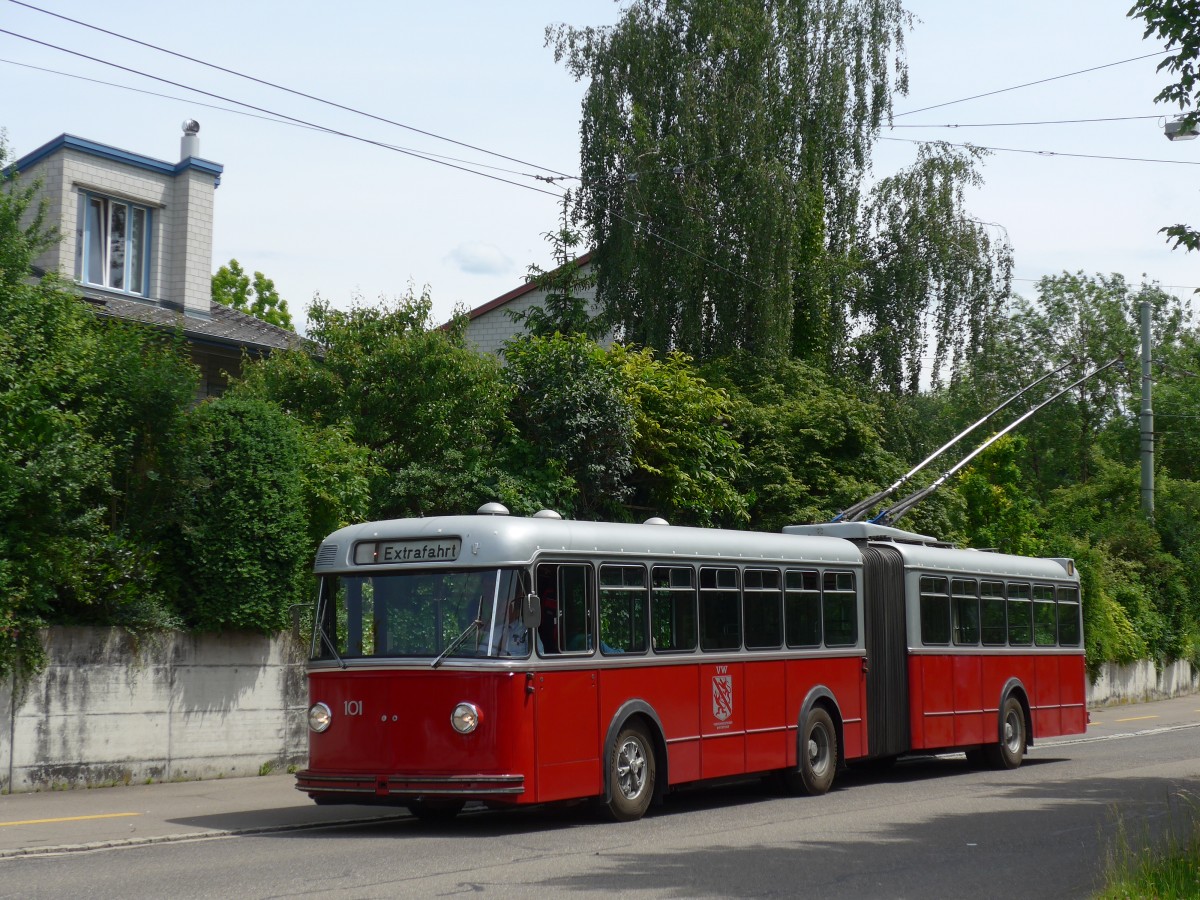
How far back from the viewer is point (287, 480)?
60.0ft

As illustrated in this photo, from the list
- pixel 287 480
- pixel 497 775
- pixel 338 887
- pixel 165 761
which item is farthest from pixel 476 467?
pixel 338 887

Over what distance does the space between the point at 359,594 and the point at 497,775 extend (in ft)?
7.25

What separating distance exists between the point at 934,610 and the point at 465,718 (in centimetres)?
898

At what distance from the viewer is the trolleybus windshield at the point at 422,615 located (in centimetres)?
1286

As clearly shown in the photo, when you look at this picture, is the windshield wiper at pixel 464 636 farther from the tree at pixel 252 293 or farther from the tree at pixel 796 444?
the tree at pixel 252 293

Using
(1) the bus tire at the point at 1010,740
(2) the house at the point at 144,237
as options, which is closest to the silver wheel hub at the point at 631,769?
(1) the bus tire at the point at 1010,740

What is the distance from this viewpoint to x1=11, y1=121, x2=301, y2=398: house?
27.2 meters

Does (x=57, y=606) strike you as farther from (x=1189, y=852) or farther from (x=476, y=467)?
(x=1189, y=852)

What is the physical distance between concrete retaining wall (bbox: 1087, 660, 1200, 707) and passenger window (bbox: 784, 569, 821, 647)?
2230 cm

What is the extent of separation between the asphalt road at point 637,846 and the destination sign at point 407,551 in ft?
7.65

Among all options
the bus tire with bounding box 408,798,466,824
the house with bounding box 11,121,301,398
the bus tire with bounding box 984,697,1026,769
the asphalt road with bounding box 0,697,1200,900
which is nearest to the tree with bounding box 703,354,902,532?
the bus tire with bounding box 984,697,1026,769

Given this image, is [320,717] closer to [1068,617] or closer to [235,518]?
[235,518]

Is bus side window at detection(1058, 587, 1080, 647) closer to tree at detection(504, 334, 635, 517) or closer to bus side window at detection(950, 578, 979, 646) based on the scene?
bus side window at detection(950, 578, 979, 646)

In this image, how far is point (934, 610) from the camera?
19766mm
